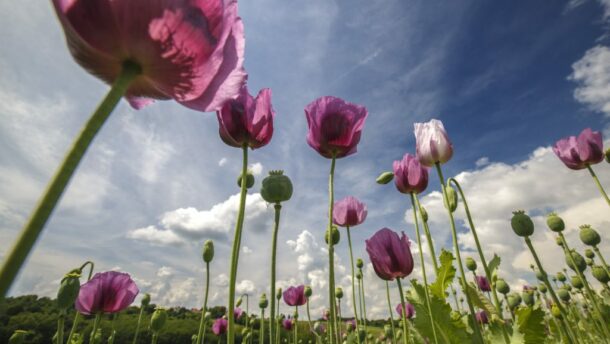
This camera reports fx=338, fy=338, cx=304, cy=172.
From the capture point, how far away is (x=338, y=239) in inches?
173

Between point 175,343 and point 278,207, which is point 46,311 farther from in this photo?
point 278,207

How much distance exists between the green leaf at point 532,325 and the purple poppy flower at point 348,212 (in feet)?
6.58

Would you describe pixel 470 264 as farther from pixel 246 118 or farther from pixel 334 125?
pixel 246 118

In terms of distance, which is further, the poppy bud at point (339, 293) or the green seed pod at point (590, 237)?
the poppy bud at point (339, 293)

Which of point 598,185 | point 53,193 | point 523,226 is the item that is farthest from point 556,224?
point 53,193

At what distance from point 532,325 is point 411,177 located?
158cm

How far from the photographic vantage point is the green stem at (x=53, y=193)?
0.52m

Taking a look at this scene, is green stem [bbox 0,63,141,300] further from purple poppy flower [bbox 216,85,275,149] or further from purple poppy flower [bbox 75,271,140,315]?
purple poppy flower [bbox 75,271,140,315]

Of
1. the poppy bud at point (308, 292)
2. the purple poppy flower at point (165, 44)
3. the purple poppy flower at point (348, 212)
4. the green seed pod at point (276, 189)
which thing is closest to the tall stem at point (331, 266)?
the green seed pod at point (276, 189)

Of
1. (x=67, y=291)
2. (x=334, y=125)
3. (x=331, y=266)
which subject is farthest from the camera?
(x=67, y=291)

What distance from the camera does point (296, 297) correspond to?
21.1ft

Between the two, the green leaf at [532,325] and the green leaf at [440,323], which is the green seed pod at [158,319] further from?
the green leaf at [532,325]

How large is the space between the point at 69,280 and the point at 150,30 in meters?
2.64

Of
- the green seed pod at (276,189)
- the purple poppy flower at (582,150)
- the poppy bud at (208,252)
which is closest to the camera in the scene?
the green seed pod at (276,189)
